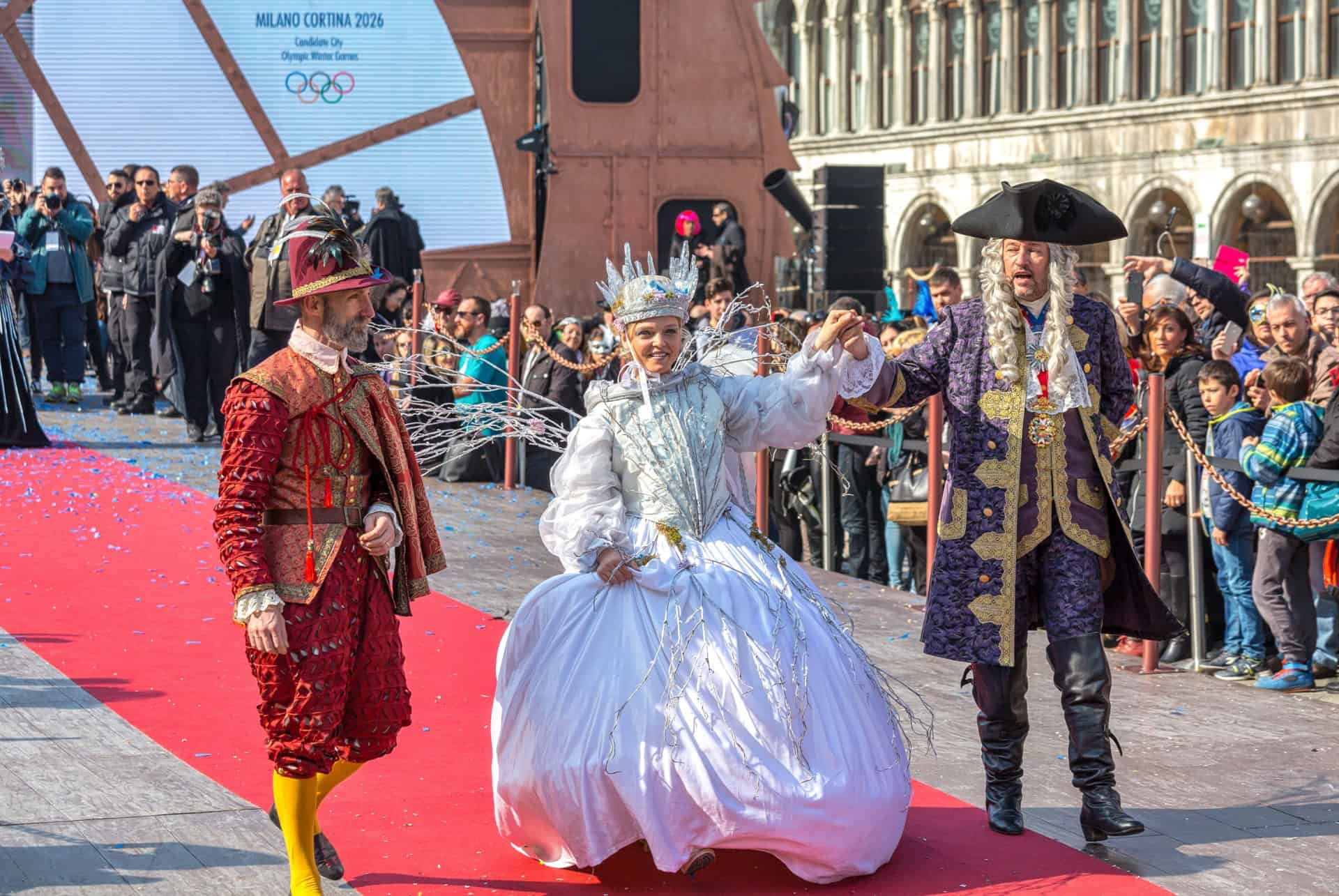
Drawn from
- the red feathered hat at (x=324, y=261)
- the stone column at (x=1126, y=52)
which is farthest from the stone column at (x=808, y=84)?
the red feathered hat at (x=324, y=261)

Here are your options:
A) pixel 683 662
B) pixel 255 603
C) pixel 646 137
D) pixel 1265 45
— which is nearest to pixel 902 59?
pixel 1265 45

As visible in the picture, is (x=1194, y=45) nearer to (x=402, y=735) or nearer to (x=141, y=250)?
(x=141, y=250)

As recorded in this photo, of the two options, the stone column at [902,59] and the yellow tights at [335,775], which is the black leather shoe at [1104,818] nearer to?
the yellow tights at [335,775]

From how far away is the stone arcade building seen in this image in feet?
116

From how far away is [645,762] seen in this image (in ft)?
16.4

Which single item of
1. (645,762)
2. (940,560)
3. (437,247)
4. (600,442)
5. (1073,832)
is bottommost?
(1073,832)

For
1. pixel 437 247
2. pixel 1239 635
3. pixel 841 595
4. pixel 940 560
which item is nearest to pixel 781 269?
pixel 437 247

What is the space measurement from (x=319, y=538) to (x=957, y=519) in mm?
1949

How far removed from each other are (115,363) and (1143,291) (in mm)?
11140

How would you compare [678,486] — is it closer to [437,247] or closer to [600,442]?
[600,442]

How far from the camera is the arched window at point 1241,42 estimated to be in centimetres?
3641

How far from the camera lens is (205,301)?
14.3 m

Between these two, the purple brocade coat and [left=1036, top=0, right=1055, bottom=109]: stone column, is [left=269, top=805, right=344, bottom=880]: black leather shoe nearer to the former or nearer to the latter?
the purple brocade coat

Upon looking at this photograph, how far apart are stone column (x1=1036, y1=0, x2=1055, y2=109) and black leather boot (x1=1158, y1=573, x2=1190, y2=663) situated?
35.0m
